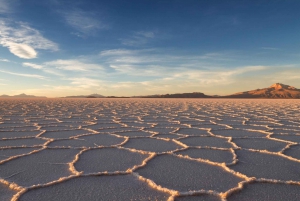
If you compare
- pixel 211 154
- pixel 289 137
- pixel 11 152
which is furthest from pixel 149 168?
pixel 289 137

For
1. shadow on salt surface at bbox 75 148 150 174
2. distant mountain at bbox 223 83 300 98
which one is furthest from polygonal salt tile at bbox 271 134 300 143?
distant mountain at bbox 223 83 300 98

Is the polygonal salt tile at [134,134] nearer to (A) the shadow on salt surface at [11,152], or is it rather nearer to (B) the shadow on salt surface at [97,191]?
(A) the shadow on salt surface at [11,152]

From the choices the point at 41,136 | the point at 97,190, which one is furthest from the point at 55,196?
the point at 41,136

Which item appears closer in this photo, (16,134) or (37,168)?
(37,168)

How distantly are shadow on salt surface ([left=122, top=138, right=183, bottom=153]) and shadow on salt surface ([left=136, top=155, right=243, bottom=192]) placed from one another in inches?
12.4

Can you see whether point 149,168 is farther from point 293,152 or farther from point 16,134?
point 16,134

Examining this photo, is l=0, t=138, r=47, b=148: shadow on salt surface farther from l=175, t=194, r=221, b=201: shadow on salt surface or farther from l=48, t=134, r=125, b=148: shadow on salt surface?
l=175, t=194, r=221, b=201: shadow on salt surface

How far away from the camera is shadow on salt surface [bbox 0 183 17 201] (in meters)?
1.13

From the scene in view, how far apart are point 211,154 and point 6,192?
1.27 m

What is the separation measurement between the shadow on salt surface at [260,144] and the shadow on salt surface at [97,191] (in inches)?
46.2

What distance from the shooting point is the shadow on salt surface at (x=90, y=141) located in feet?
7.01

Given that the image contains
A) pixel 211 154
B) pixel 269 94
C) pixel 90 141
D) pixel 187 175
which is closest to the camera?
pixel 187 175

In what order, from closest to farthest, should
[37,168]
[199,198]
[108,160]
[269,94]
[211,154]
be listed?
[199,198] < [37,168] < [108,160] < [211,154] < [269,94]

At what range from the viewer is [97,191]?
3.91ft
